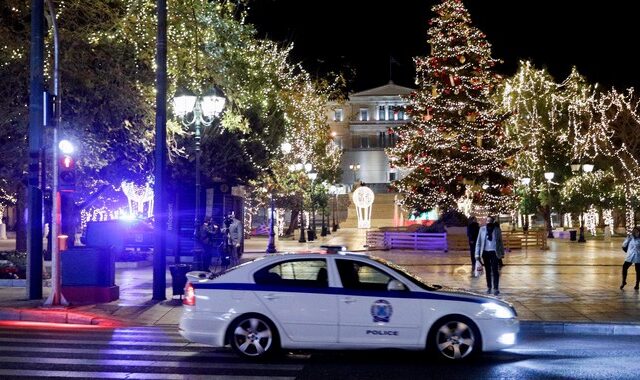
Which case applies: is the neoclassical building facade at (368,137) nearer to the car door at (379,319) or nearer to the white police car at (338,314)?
the white police car at (338,314)

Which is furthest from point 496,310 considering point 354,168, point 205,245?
point 354,168

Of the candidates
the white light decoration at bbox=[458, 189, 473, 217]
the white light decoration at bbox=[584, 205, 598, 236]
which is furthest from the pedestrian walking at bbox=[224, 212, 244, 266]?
the white light decoration at bbox=[584, 205, 598, 236]

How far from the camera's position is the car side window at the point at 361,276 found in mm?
11523

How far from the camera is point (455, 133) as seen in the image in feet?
155

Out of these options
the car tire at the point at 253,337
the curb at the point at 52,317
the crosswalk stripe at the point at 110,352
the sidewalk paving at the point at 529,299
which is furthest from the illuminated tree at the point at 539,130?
the car tire at the point at 253,337

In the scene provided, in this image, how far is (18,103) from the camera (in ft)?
71.3

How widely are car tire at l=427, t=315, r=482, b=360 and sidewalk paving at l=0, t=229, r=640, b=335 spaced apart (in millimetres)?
4247

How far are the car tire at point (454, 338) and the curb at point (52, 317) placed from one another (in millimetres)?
6986

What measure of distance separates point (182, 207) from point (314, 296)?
2248cm

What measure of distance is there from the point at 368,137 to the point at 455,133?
57803 millimetres

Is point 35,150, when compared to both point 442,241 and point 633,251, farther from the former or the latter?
point 442,241

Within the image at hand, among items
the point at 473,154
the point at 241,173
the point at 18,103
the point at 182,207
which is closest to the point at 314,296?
the point at 18,103

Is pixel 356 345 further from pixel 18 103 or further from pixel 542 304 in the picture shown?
pixel 18 103

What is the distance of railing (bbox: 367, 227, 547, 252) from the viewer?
136ft
